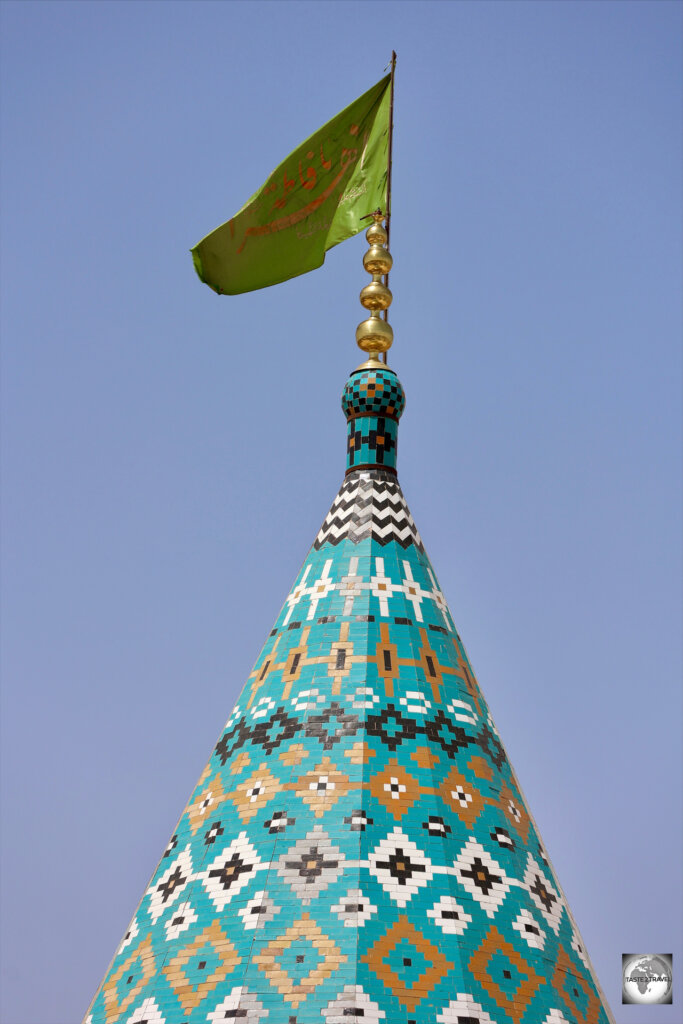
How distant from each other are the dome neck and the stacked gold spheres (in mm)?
348

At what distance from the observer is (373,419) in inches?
462

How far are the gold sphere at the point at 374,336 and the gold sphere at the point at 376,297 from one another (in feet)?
0.61

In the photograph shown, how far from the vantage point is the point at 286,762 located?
31.9 ft

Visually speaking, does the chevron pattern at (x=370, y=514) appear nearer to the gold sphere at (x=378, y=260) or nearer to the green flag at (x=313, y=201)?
the gold sphere at (x=378, y=260)

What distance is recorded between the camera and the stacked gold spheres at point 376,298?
12094 millimetres

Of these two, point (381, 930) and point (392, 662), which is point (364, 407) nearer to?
point (392, 662)

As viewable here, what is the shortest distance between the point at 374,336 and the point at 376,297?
47 cm

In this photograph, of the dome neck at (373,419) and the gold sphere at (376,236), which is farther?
the gold sphere at (376,236)

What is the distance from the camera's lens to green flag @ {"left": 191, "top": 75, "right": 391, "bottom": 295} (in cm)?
1339

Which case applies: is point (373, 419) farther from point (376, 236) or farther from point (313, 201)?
point (313, 201)

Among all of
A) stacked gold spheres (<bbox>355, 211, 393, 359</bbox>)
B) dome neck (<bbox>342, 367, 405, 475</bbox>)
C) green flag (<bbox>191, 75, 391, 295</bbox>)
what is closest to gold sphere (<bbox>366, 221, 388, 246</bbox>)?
stacked gold spheres (<bbox>355, 211, 393, 359</bbox>)

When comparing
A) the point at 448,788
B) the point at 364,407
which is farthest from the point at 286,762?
the point at 364,407

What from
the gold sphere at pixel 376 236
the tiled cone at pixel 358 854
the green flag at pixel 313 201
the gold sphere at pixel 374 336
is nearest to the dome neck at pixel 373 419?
the gold sphere at pixel 374 336

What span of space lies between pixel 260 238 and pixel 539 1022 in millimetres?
8742
